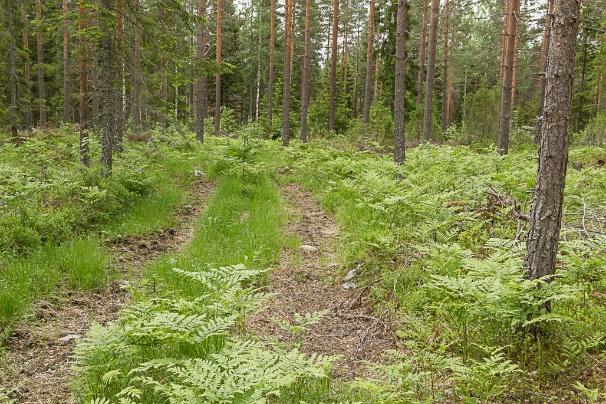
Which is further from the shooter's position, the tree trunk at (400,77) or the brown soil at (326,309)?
the tree trunk at (400,77)

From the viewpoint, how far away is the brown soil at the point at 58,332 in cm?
465

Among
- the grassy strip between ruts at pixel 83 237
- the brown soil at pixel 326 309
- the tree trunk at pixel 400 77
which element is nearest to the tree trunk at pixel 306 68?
the tree trunk at pixel 400 77

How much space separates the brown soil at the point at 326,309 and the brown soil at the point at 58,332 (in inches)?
81.3

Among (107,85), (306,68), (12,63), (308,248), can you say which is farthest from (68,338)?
(306,68)

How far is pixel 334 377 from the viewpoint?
491cm

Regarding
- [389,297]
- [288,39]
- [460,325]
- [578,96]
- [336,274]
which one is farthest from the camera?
[578,96]

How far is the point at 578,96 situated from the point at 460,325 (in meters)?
42.0

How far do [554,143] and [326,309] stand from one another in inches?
136

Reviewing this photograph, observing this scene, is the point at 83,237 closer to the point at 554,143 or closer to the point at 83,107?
the point at 83,107

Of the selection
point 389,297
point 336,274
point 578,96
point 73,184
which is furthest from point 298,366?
point 578,96

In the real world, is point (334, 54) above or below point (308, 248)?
above

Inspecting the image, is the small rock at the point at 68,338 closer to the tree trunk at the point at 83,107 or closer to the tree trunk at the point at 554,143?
the tree trunk at the point at 554,143

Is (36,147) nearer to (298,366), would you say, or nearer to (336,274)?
(336,274)

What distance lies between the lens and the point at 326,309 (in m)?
6.48
